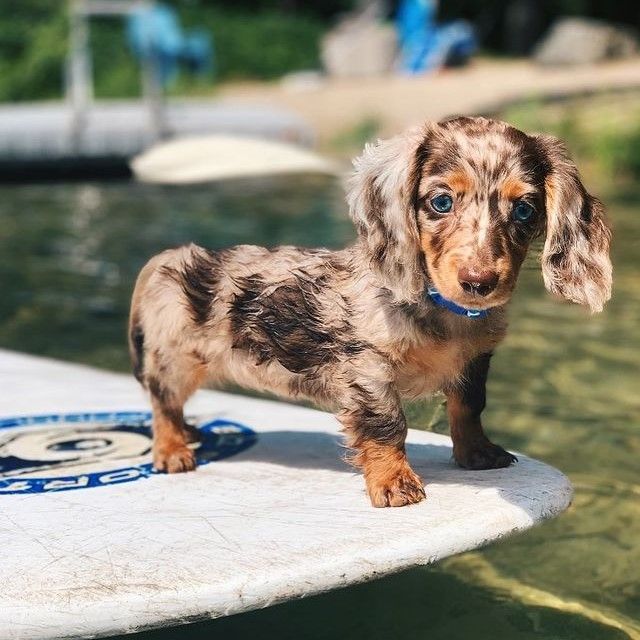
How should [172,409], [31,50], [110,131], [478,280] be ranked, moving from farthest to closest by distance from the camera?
1. [31,50]
2. [110,131]
3. [172,409]
4. [478,280]

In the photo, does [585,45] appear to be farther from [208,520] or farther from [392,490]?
[208,520]

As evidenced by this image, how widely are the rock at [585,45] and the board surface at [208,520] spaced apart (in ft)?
74.1

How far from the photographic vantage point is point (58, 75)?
23672 millimetres

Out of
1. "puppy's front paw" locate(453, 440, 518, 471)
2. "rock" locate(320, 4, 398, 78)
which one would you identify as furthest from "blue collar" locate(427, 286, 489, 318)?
"rock" locate(320, 4, 398, 78)

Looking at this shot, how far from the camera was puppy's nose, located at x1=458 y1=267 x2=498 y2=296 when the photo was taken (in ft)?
9.31

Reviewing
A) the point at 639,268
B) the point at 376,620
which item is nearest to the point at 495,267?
the point at 376,620

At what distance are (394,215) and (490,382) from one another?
377 cm

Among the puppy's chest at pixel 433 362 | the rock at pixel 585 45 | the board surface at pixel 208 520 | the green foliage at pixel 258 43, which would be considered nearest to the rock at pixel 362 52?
the green foliage at pixel 258 43

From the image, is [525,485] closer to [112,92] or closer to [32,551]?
[32,551]

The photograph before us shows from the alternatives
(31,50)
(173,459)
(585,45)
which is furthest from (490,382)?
(585,45)

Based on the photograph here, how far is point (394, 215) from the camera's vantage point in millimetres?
3055

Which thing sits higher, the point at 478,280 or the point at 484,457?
the point at 478,280

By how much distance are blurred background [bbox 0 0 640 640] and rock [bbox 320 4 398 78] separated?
5 centimetres

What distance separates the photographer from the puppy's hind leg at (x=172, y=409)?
367 cm
